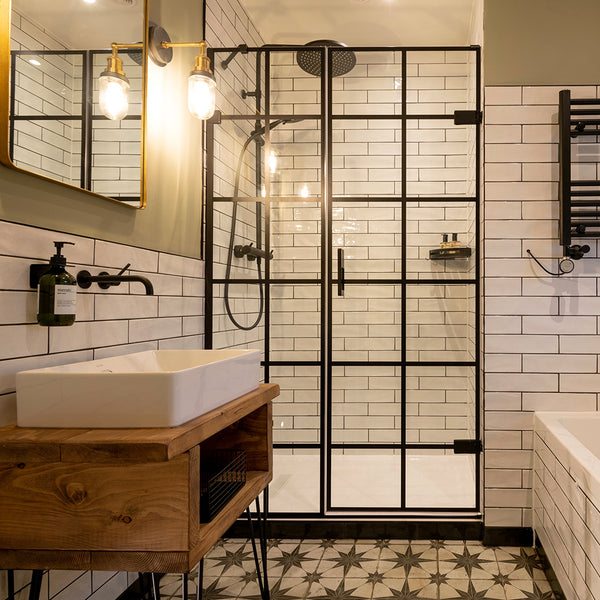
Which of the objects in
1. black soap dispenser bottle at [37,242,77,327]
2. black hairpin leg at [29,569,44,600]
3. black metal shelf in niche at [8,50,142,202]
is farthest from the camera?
black metal shelf in niche at [8,50,142,202]

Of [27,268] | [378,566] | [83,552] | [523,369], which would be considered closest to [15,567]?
[83,552]

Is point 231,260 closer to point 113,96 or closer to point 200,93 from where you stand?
point 200,93

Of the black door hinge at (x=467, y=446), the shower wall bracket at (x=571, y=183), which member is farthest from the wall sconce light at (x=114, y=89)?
the black door hinge at (x=467, y=446)

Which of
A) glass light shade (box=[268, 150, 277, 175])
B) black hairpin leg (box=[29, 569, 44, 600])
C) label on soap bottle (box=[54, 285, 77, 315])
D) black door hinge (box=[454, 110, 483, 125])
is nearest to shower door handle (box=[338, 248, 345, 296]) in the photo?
glass light shade (box=[268, 150, 277, 175])

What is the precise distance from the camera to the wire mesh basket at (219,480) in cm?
134

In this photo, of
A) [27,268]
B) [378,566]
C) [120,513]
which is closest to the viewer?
[120,513]

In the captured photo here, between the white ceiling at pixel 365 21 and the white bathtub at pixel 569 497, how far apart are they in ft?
7.57

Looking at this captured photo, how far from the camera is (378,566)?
7.45 ft

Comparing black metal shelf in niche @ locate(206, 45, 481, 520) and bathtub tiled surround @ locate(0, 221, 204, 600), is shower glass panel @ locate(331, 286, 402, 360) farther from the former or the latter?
bathtub tiled surround @ locate(0, 221, 204, 600)

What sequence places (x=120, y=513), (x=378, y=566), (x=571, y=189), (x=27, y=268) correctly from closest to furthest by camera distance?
(x=120, y=513)
(x=27, y=268)
(x=378, y=566)
(x=571, y=189)

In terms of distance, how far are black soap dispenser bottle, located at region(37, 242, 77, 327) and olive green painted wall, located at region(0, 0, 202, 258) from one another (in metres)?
0.14

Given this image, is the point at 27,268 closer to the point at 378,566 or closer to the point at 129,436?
the point at 129,436

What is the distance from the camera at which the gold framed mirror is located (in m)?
1.27

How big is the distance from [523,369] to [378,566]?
1.13 m
